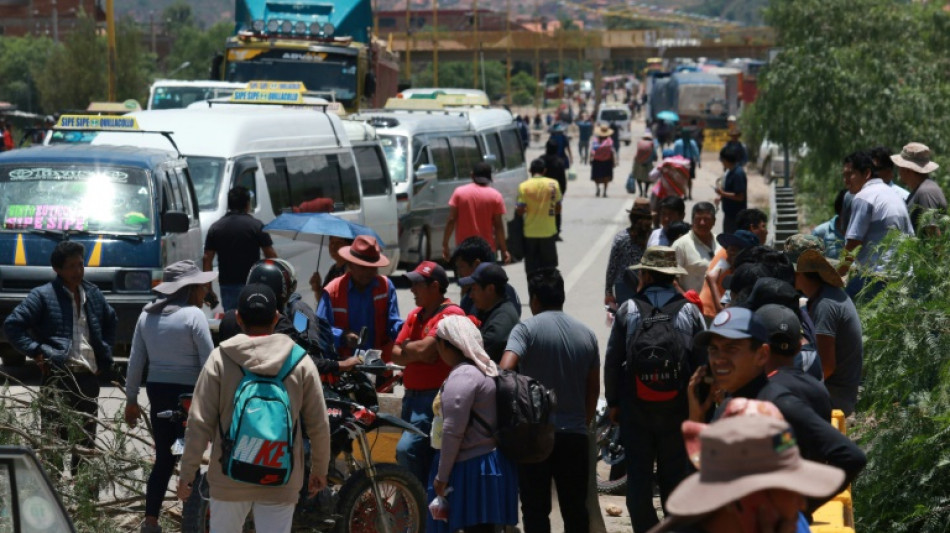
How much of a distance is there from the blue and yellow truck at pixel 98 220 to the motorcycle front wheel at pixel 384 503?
5733 millimetres

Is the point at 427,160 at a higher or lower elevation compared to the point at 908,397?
lower

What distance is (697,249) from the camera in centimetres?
1110

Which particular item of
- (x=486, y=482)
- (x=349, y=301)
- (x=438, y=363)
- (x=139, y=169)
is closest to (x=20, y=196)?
(x=139, y=169)

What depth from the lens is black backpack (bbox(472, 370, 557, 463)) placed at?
6746 millimetres

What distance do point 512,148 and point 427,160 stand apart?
4937 mm

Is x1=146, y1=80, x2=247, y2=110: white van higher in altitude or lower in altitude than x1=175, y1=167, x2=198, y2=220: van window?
lower

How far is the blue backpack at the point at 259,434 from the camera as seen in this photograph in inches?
242

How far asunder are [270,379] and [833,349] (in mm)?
2989

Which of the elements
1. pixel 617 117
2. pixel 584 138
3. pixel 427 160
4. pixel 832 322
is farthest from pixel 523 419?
pixel 617 117

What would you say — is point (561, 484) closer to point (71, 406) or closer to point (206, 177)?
point (71, 406)

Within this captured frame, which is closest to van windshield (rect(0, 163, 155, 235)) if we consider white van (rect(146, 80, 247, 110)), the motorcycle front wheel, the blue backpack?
the motorcycle front wheel

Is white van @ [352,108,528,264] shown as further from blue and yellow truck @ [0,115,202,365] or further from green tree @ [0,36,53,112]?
green tree @ [0,36,53,112]

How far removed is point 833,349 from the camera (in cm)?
764

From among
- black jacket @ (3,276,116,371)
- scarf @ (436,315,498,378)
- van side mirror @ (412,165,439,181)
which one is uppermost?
scarf @ (436,315,498,378)
